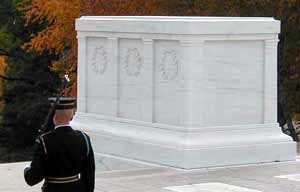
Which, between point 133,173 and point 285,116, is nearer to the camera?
point 133,173

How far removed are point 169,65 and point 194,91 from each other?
1.96 ft

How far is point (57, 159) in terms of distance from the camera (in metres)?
6.46

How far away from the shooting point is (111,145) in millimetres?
13789

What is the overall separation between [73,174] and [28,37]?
37.9m

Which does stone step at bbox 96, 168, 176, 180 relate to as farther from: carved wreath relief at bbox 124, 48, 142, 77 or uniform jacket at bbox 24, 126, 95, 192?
uniform jacket at bbox 24, 126, 95, 192

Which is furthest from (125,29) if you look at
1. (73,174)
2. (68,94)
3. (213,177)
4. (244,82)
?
(68,94)

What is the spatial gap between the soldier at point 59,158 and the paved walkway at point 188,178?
13.9ft

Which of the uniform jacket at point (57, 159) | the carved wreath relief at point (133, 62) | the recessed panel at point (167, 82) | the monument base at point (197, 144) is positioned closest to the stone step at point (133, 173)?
the monument base at point (197, 144)

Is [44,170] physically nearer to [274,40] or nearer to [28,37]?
[274,40]

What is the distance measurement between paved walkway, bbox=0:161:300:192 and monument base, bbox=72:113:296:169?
159mm

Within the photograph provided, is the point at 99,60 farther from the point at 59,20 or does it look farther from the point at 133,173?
the point at 59,20

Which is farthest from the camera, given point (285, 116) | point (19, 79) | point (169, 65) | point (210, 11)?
point (19, 79)

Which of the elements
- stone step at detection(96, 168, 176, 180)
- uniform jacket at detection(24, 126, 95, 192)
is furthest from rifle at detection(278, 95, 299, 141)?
uniform jacket at detection(24, 126, 95, 192)

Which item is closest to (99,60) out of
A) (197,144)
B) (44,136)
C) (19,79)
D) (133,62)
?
(133,62)
